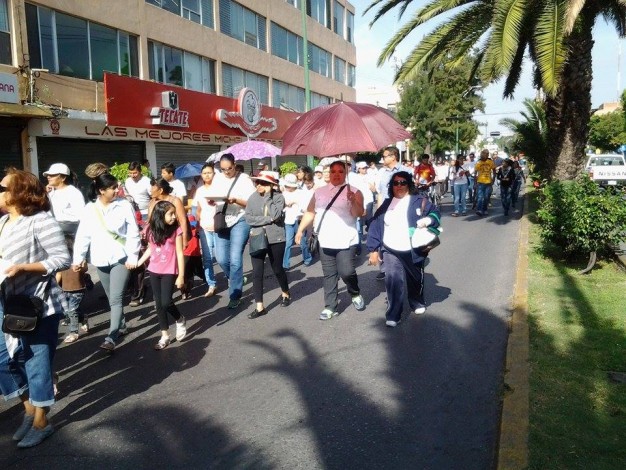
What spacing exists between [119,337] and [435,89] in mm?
44236

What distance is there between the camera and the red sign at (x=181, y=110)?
53.3ft

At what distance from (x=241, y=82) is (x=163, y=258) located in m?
20.7

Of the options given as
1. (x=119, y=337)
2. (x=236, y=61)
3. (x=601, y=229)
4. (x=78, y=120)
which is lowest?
(x=119, y=337)

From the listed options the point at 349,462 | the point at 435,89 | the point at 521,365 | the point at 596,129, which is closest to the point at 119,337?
the point at 349,462

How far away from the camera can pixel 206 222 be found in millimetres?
7820

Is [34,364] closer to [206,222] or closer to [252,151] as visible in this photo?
[206,222]

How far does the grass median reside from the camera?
11.0 feet

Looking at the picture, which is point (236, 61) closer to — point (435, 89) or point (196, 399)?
point (196, 399)

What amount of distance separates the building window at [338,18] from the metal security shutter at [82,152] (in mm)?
22369

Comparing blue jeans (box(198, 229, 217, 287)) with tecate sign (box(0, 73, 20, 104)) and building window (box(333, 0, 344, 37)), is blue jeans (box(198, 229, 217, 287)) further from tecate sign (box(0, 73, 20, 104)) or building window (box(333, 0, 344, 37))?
building window (box(333, 0, 344, 37))

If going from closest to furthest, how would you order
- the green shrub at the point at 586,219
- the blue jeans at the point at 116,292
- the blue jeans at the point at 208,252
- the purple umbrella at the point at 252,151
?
the blue jeans at the point at 116,292 < the green shrub at the point at 586,219 < the blue jeans at the point at 208,252 < the purple umbrella at the point at 252,151

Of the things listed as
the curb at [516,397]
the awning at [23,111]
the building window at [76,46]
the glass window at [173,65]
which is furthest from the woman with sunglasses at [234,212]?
the glass window at [173,65]

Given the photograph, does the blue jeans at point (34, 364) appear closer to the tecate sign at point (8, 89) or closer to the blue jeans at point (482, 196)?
the tecate sign at point (8, 89)

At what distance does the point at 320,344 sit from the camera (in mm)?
5641
